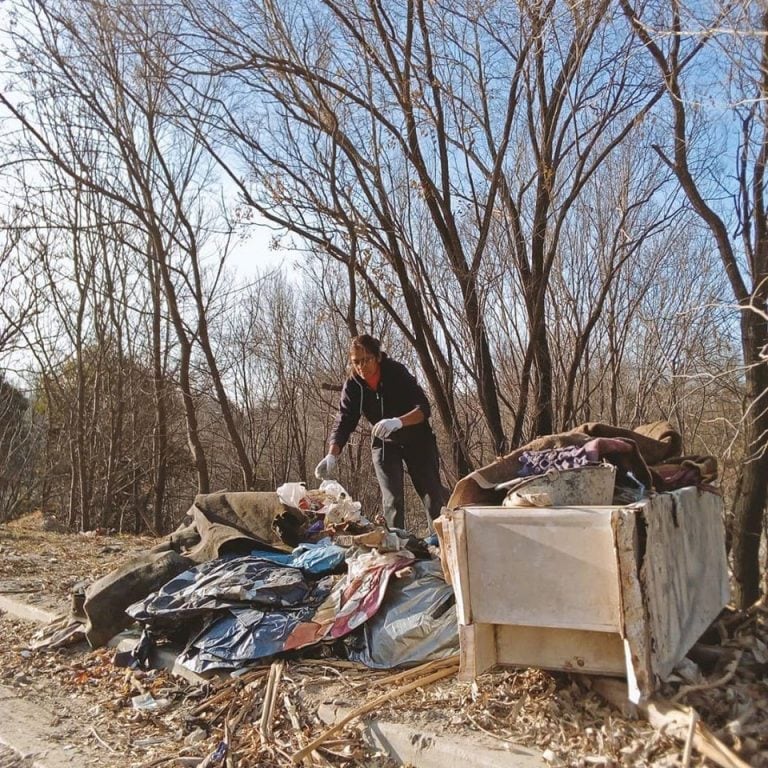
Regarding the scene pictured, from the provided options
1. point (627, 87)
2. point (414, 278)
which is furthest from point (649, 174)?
point (414, 278)

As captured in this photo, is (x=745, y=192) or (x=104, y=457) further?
(x=104, y=457)

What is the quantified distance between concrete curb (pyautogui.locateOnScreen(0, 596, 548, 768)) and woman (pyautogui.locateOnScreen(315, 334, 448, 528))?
1779 millimetres

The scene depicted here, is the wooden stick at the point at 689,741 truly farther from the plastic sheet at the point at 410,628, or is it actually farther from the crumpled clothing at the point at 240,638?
the crumpled clothing at the point at 240,638

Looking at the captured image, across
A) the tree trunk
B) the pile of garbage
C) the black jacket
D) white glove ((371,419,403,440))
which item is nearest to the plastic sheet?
the pile of garbage

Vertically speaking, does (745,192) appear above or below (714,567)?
above

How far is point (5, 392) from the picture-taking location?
58.2 feet

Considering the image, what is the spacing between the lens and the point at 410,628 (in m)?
3.20

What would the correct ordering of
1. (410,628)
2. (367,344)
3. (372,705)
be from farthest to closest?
(367,344) < (410,628) < (372,705)

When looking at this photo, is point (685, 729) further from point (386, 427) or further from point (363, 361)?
point (363, 361)

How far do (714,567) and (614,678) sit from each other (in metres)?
1.03

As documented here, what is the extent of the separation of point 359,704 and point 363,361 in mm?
2436

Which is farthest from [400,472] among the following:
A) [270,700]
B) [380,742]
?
[380,742]

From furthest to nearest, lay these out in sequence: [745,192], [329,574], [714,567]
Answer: [745,192]
[329,574]
[714,567]

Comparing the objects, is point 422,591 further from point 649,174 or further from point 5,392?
point 5,392
